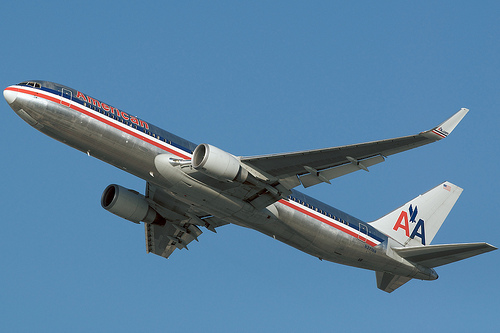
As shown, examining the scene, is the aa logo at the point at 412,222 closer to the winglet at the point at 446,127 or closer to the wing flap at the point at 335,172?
the wing flap at the point at 335,172

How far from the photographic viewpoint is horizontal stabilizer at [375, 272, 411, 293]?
48.9m

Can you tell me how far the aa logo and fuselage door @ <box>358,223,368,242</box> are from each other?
4.12 m

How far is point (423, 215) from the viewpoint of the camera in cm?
5084

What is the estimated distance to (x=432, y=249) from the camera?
148 ft

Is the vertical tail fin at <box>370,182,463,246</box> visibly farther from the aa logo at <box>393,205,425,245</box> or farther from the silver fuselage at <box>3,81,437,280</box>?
the silver fuselage at <box>3,81,437,280</box>

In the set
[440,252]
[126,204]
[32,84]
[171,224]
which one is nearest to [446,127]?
[440,252]

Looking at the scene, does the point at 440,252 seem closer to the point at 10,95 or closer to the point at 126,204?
the point at 126,204

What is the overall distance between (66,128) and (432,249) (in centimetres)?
2364

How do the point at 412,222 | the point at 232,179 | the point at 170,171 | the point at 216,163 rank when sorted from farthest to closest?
the point at 412,222 → the point at 170,171 → the point at 232,179 → the point at 216,163

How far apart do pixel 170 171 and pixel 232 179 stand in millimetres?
3397

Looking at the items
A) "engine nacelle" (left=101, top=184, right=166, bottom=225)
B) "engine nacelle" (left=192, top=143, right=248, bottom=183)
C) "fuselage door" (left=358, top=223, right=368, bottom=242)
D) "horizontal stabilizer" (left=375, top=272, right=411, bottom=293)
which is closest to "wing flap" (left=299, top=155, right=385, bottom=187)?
"engine nacelle" (left=192, top=143, right=248, bottom=183)

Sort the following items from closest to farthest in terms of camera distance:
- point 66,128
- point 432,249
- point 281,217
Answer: point 66,128 < point 281,217 < point 432,249

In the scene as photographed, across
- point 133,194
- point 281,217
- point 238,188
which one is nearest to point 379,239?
point 281,217

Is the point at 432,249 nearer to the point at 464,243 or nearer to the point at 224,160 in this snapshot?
the point at 464,243
